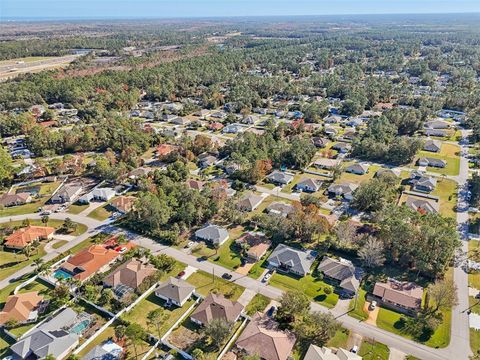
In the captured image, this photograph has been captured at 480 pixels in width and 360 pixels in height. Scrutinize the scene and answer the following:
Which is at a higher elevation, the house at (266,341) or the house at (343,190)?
the house at (343,190)

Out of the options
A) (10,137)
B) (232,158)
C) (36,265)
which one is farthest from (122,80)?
(36,265)

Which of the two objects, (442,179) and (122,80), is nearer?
(442,179)

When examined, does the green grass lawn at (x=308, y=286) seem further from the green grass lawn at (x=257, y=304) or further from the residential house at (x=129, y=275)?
the residential house at (x=129, y=275)

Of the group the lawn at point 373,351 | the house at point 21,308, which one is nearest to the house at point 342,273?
the lawn at point 373,351

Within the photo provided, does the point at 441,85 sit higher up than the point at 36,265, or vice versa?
the point at 441,85

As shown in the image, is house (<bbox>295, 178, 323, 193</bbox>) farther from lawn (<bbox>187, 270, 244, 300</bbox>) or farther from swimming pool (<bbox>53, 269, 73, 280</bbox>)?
swimming pool (<bbox>53, 269, 73, 280</bbox>)

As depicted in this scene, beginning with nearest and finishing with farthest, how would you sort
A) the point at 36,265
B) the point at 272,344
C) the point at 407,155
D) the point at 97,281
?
the point at 272,344 < the point at 97,281 < the point at 36,265 < the point at 407,155

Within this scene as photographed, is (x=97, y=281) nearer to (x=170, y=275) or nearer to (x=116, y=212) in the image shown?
(x=170, y=275)
